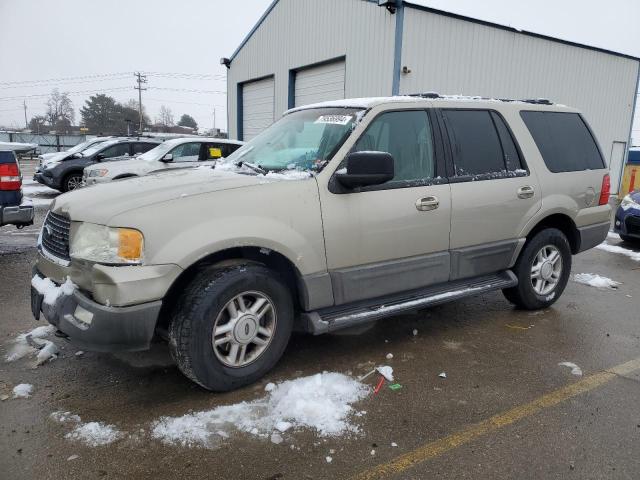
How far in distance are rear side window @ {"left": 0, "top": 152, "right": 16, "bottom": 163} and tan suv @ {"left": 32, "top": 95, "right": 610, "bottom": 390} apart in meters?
3.33

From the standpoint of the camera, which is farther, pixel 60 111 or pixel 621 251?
pixel 60 111

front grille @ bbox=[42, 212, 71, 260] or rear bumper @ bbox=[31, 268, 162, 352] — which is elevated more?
front grille @ bbox=[42, 212, 71, 260]

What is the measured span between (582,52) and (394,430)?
56.3ft

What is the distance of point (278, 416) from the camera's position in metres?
2.99

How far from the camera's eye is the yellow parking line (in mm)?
2551

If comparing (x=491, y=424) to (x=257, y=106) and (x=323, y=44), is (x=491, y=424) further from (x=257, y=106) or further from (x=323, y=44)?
(x=257, y=106)

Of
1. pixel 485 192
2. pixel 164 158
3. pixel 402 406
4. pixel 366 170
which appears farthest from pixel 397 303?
pixel 164 158

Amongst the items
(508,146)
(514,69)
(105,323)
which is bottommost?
(105,323)

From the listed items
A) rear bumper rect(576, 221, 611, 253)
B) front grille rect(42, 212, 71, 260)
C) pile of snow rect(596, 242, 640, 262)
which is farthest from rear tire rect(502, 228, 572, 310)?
front grille rect(42, 212, 71, 260)

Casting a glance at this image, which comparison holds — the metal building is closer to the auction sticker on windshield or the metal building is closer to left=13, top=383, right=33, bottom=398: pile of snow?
the auction sticker on windshield

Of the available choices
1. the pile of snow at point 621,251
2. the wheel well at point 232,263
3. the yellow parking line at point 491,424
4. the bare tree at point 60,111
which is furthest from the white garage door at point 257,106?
the bare tree at point 60,111

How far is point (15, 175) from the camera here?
244 inches

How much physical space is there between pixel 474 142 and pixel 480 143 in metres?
0.08

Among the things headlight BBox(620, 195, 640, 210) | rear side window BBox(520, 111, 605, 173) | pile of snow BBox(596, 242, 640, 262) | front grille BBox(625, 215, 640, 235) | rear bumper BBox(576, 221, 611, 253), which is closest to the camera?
rear side window BBox(520, 111, 605, 173)
